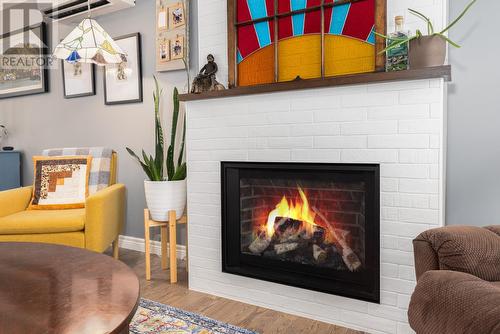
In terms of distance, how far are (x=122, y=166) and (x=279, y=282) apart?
196 centimetres

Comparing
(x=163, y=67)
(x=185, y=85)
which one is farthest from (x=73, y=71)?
(x=185, y=85)

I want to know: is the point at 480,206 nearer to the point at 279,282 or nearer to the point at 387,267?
the point at 387,267

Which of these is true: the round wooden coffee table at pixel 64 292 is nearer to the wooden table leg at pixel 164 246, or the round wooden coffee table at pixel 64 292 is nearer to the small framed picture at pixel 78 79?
the wooden table leg at pixel 164 246

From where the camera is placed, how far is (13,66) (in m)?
4.17

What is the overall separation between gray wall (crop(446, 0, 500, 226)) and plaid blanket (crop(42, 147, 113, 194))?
240 centimetres

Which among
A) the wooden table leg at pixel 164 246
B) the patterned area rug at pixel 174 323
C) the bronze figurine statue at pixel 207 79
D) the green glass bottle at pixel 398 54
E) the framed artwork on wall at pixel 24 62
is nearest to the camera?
the green glass bottle at pixel 398 54

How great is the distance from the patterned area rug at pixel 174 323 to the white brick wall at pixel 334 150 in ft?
1.02

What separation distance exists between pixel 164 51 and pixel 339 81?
1658mm

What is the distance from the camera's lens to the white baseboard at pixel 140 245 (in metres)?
2.96

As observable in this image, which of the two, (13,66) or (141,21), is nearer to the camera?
(141,21)

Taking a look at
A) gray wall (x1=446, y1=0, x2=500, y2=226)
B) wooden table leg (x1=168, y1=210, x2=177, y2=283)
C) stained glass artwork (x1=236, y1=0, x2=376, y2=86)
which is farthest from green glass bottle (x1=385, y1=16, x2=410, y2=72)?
wooden table leg (x1=168, y1=210, x2=177, y2=283)

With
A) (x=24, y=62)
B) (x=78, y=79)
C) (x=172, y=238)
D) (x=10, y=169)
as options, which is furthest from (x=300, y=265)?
(x=24, y=62)

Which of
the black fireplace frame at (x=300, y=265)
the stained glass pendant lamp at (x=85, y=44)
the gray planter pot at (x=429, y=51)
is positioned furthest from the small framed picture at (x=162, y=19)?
the gray planter pot at (x=429, y=51)

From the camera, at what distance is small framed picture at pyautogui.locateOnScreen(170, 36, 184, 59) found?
282cm
